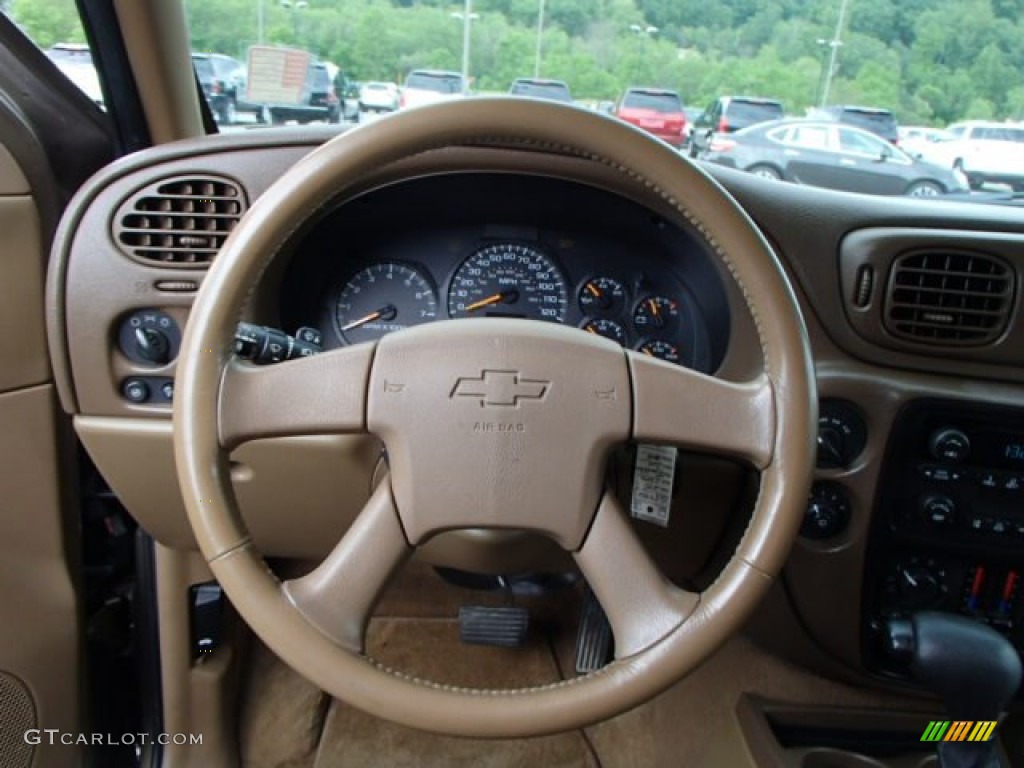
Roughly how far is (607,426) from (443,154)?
0.56 metres

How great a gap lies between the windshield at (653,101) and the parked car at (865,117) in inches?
10.4

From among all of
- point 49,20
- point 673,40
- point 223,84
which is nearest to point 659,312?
point 673,40

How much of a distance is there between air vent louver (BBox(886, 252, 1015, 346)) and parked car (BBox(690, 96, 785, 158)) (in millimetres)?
455

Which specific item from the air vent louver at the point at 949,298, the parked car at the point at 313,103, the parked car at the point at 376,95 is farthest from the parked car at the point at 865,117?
the parked car at the point at 313,103

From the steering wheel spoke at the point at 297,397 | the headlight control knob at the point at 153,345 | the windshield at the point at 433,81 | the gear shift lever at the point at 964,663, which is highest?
the windshield at the point at 433,81

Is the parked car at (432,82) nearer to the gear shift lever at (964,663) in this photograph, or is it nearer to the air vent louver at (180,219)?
the air vent louver at (180,219)

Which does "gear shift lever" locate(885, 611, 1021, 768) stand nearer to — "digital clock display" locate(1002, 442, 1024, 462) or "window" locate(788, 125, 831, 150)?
"digital clock display" locate(1002, 442, 1024, 462)

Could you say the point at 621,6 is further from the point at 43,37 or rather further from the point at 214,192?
the point at 43,37

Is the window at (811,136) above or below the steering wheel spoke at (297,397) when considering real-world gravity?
above

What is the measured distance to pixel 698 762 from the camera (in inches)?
71.4

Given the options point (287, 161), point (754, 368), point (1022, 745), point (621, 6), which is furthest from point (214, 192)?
point (1022, 745)

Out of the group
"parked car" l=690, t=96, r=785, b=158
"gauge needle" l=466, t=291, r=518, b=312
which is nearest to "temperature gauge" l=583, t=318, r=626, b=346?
"gauge needle" l=466, t=291, r=518, b=312

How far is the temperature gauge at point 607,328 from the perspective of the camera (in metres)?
1.52

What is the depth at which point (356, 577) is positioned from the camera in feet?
3.19
